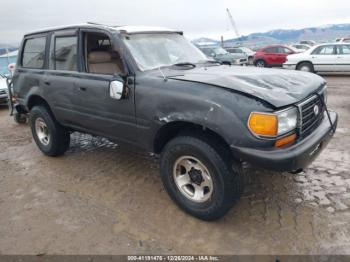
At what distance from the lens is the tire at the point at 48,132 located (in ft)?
16.0

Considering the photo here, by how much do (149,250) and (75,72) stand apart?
249 centimetres

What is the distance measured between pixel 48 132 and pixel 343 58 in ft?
39.8

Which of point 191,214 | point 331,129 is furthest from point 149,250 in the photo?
point 331,129

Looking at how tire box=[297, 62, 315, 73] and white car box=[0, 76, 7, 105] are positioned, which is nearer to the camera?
white car box=[0, 76, 7, 105]

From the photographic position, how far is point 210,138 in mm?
3033

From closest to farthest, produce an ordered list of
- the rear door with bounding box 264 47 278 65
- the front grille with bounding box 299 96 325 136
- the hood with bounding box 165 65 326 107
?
the hood with bounding box 165 65 326 107, the front grille with bounding box 299 96 325 136, the rear door with bounding box 264 47 278 65

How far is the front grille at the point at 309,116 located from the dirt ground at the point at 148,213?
84cm

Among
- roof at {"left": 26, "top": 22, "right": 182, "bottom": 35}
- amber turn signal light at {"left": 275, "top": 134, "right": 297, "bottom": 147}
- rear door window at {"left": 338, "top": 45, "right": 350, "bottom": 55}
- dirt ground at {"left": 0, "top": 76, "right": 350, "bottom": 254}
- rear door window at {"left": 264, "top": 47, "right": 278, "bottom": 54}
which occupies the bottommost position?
dirt ground at {"left": 0, "top": 76, "right": 350, "bottom": 254}

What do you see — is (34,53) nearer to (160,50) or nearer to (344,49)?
(160,50)

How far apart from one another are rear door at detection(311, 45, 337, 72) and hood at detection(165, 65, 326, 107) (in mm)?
10905

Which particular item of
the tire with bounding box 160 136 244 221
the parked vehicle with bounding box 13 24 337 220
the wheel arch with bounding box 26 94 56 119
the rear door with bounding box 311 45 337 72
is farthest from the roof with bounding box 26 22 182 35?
the rear door with bounding box 311 45 337 72

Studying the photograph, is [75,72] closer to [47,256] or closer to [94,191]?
[94,191]

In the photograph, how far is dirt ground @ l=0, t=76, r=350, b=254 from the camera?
9.46 ft

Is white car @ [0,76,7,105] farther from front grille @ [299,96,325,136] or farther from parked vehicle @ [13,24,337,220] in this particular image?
front grille @ [299,96,325,136]
